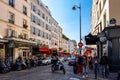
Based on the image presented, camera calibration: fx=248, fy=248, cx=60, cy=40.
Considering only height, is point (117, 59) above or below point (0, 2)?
below

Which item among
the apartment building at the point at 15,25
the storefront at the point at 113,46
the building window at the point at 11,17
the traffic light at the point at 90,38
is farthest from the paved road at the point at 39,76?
the building window at the point at 11,17

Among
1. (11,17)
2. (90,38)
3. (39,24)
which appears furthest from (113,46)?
(39,24)

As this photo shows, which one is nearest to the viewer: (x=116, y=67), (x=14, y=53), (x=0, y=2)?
(x=116, y=67)

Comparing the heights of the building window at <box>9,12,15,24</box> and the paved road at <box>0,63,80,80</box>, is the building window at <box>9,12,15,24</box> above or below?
above

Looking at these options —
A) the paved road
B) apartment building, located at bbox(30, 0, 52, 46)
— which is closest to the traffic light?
the paved road

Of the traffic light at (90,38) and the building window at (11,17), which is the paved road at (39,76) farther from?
the building window at (11,17)

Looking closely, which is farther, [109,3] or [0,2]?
[0,2]

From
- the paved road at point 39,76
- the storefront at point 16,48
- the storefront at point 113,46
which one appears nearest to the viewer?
the paved road at point 39,76

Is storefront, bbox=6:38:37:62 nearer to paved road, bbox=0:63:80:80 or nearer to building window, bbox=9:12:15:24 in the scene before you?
building window, bbox=9:12:15:24

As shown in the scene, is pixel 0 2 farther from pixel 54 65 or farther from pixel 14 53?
pixel 54 65

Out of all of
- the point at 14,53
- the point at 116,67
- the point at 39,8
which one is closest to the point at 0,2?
the point at 14,53

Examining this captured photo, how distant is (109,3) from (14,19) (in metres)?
20.8

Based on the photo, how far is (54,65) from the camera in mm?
26016

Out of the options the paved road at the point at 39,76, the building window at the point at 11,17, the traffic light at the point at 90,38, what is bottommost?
the paved road at the point at 39,76
